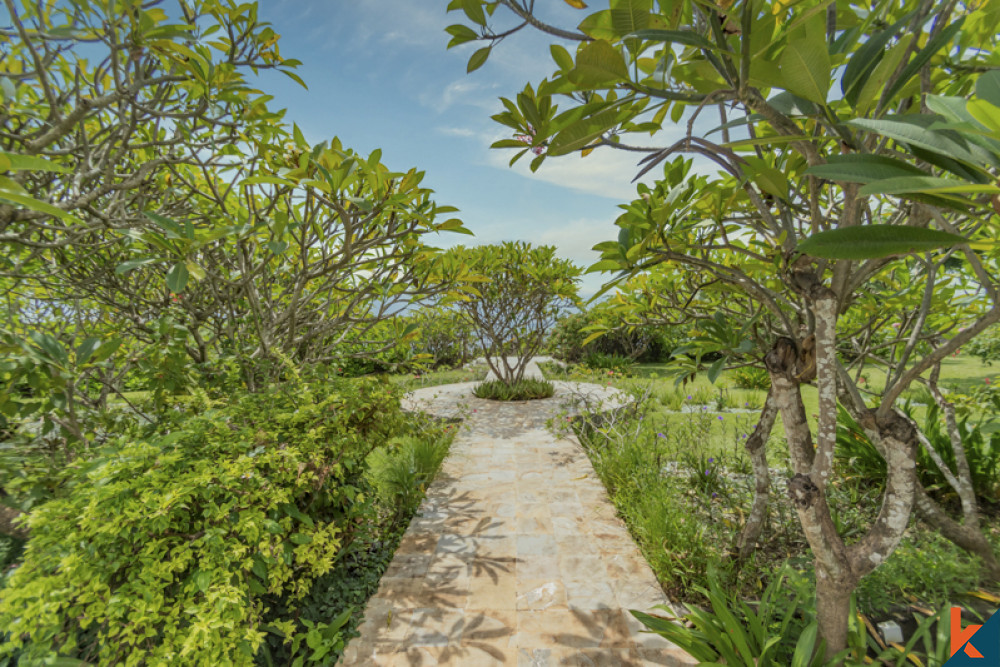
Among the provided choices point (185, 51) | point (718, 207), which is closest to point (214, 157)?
point (185, 51)

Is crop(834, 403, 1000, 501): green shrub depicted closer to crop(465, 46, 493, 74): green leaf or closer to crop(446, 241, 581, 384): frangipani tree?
crop(465, 46, 493, 74): green leaf

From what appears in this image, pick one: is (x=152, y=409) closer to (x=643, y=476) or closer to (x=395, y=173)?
(x=395, y=173)

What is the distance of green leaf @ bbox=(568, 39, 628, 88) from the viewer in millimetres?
797

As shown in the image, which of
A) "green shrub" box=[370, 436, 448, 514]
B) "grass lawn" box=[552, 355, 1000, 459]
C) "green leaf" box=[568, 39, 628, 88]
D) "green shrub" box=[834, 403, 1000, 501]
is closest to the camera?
"green leaf" box=[568, 39, 628, 88]

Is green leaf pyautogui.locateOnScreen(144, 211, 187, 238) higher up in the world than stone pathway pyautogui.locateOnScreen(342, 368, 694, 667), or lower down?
higher up

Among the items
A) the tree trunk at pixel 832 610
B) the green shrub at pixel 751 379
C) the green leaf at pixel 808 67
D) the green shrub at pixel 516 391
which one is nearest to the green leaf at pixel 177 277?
the green leaf at pixel 808 67

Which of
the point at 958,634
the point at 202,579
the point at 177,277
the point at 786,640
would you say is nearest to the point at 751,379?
the point at 958,634

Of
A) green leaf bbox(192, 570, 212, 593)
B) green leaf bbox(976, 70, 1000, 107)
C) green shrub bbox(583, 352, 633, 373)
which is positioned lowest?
green leaf bbox(192, 570, 212, 593)

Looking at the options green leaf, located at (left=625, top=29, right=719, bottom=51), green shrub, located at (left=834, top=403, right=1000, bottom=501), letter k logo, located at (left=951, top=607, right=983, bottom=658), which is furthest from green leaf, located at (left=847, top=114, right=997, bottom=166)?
green shrub, located at (left=834, top=403, right=1000, bottom=501)

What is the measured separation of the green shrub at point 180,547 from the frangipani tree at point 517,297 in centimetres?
460

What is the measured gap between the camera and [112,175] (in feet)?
6.07

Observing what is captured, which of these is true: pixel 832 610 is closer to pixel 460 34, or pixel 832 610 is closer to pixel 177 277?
pixel 460 34

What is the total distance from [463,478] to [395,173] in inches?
121

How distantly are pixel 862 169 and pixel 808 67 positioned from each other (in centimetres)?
24
